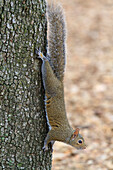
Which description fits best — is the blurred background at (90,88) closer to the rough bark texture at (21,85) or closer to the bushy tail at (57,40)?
the bushy tail at (57,40)

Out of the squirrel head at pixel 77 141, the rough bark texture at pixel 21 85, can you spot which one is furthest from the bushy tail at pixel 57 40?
the squirrel head at pixel 77 141

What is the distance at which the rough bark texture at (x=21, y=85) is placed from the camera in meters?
2.35

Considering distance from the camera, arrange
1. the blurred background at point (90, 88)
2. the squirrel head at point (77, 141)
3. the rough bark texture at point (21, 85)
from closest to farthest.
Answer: the rough bark texture at point (21, 85) → the squirrel head at point (77, 141) → the blurred background at point (90, 88)

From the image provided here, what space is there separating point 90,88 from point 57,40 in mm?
3951

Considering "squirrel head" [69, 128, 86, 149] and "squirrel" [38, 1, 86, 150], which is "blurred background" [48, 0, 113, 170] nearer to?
"squirrel" [38, 1, 86, 150]

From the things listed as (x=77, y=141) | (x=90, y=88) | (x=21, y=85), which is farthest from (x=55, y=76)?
(x=90, y=88)

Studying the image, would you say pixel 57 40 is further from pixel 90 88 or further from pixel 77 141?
pixel 90 88

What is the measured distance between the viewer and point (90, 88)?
669cm

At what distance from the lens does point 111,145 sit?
4.65 meters

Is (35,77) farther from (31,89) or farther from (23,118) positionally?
(23,118)

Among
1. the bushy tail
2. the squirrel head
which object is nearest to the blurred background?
the bushy tail

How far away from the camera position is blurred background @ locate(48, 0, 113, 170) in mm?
4273

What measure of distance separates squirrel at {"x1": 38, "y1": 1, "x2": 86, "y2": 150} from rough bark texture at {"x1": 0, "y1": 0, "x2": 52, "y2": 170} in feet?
0.30

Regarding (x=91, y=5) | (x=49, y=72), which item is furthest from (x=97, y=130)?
(x=91, y=5)
